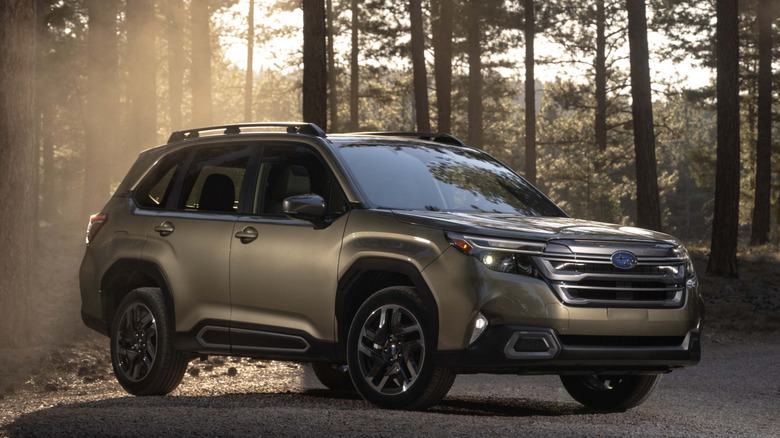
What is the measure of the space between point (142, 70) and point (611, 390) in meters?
22.1

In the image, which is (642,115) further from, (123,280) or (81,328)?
(123,280)

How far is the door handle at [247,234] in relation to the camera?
330 inches

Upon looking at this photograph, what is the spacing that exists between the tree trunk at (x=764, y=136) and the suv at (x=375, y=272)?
33.6 m

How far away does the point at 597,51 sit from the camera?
46.2 metres

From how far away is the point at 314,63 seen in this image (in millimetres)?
17516

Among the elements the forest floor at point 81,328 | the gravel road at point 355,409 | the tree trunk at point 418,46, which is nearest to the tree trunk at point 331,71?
the tree trunk at point 418,46

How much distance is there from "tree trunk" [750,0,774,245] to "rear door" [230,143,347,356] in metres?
34.8

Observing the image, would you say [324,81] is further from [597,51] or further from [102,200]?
[597,51]

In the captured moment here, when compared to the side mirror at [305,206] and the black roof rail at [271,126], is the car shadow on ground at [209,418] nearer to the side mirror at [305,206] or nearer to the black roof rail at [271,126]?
the side mirror at [305,206]

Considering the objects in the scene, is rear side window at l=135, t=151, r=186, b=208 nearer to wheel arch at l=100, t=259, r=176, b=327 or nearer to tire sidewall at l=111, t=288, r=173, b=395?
wheel arch at l=100, t=259, r=176, b=327

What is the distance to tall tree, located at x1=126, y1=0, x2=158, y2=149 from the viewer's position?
2695cm

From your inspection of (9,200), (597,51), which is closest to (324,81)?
(9,200)

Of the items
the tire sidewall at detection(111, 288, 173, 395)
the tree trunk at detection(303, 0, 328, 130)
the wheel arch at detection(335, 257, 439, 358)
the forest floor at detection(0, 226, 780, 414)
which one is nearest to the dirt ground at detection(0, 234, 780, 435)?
the forest floor at detection(0, 226, 780, 414)

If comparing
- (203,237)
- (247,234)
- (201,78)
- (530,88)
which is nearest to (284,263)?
(247,234)
